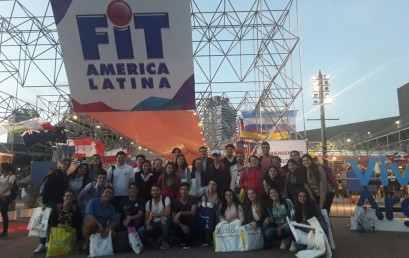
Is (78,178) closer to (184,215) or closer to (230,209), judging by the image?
(184,215)

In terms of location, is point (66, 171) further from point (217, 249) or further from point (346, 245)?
point (346, 245)

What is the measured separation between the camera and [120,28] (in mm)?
5234

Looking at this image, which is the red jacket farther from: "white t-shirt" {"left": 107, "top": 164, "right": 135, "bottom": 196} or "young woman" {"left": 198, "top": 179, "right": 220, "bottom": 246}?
"white t-shirt" {"left": 107, "top": 164, "right": 135, "bottom": 196}

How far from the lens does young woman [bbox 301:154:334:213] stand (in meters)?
5.80

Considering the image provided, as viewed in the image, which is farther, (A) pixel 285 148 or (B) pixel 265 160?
(A) pixel 285 148

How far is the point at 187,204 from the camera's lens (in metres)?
5.85

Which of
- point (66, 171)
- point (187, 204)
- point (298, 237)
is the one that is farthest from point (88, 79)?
point (298, 237)

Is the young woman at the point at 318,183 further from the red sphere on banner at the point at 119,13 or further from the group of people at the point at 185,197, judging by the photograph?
the red sphere on banner at the point at 119,13

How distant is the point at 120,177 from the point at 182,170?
1.08 meters

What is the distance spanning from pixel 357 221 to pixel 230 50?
18.8 feet

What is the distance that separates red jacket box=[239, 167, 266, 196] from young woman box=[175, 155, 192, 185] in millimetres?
940

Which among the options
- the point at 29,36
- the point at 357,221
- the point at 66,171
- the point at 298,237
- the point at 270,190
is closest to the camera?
the point at 298,237

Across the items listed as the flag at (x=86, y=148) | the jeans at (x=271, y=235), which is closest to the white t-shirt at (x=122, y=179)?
the jeans at (x=271, y=235)

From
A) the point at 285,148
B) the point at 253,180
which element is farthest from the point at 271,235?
the point at 285,148
